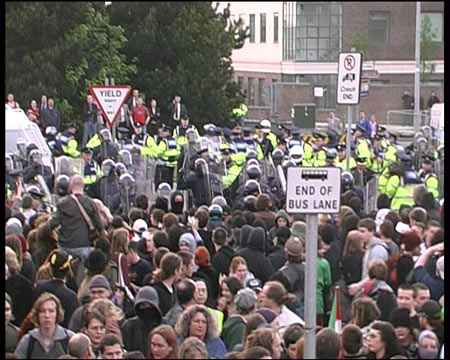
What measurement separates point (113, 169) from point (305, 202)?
1035cm

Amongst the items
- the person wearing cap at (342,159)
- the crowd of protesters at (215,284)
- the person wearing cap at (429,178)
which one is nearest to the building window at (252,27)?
the person wearing cap at (342,159)

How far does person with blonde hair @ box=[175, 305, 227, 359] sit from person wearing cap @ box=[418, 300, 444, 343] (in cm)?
139

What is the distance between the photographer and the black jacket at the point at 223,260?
1109 centimetres

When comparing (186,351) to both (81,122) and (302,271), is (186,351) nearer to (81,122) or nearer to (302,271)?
(302,271)

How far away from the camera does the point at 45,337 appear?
8.48m

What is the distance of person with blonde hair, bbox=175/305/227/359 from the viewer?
8438 millimetres

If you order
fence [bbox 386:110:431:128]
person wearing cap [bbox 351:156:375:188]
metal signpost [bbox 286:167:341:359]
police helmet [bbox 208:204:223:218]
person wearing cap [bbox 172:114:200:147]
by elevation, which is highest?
metal signpost [bbox 286:167:341:359]

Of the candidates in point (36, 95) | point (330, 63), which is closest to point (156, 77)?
point (36, 95)

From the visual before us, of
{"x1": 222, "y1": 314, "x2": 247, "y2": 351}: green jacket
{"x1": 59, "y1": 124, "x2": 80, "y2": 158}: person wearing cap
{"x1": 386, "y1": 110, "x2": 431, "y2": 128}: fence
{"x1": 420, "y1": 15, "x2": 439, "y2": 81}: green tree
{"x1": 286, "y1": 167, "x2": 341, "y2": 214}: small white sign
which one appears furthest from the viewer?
Result: {"x1": 420, "y1": 15, "x2": 439, "y2": 81}: green tree

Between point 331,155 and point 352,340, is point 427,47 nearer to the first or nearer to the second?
point 331,155

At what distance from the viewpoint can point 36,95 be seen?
3131 centimetres

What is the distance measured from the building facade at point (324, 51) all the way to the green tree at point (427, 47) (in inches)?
1.9

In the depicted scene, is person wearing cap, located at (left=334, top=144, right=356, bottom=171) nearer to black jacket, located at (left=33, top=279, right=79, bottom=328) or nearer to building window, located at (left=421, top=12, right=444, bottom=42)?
black jacket, located at (left=33, top=279, right=79, bottom=328)

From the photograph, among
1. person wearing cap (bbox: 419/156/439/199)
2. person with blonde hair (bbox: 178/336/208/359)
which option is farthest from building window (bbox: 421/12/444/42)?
person with blonde hair (bbox: 178/336/208/359)
